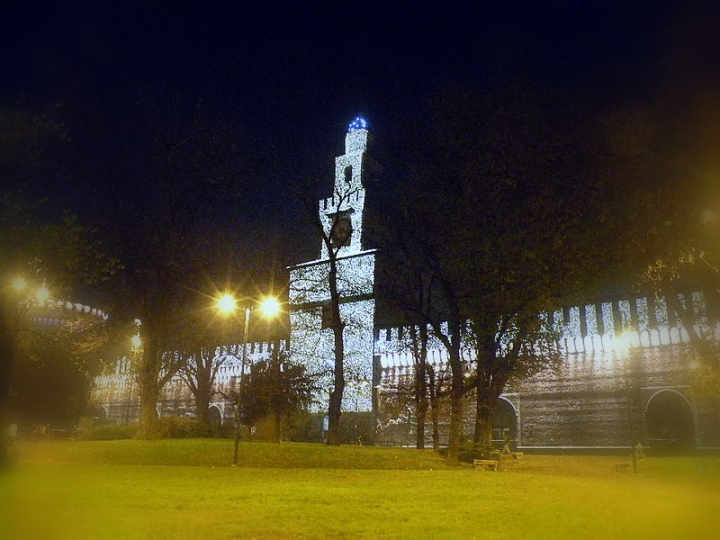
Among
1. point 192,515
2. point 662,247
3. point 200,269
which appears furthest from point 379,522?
point 200,269

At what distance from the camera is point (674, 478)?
1775 cm

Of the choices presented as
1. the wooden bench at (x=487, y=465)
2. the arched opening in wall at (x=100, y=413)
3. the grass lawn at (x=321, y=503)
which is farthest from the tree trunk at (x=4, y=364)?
the arched opening in wall at (x=100, y=413)

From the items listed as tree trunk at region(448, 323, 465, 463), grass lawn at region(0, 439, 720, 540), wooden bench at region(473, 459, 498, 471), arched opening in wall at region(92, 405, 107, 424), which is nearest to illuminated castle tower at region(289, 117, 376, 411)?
tree trunk at region(448, 323, 465, 463)

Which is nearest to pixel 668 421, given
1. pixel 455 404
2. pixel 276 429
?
pixel 455 404

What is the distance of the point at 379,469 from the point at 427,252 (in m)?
8.33

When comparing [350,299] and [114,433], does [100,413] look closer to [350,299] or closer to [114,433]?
[350,299]

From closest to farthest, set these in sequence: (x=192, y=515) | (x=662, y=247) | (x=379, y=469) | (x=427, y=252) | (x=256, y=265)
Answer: (x=192, y=515)
(x=662, y=247)
(x=379, y=469)
(x=427, y=252)
(x=256, y=265)

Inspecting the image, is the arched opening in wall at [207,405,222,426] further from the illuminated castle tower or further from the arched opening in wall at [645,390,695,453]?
the arched opening in wall at [645,390,695,453]

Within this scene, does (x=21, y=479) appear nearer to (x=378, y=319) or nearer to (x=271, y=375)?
(x=271, y=375)

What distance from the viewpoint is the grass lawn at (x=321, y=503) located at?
7.02 meters

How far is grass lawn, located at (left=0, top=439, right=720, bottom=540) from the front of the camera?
702 cm

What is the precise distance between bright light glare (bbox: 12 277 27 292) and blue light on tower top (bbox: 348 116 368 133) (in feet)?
127

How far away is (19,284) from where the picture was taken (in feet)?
49.0

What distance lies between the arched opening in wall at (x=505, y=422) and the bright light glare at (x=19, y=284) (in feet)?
96.4
